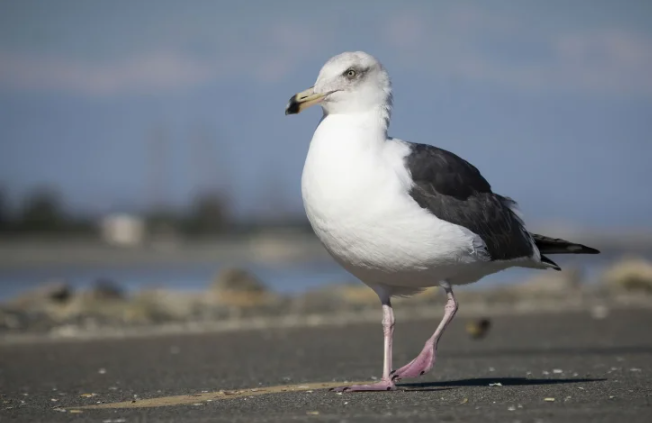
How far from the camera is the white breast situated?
7055 millimetres

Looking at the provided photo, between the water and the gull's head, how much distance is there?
20.1 meters

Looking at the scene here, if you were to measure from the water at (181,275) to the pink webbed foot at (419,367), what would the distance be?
784 inches

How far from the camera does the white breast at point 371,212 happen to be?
7055mm

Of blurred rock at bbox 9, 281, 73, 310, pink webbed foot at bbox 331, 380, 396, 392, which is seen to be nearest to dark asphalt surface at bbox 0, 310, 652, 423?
pink webbed foot at bbox 331, 380, 396, 392

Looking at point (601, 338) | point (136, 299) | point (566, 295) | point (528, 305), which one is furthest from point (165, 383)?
point (566, 295)

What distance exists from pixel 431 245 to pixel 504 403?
1280 millimetres

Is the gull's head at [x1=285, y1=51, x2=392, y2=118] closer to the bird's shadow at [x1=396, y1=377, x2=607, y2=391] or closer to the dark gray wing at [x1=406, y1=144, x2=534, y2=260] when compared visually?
the dark gray wing at [x1=406, y1=144, x2=534, y2=260]

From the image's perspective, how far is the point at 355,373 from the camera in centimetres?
954

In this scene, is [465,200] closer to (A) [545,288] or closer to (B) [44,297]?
(B) [44,297]

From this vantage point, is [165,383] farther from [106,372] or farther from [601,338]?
[601,338]

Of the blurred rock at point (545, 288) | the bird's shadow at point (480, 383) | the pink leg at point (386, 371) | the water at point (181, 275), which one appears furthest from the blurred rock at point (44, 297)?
the pink leg at point (386, 371)

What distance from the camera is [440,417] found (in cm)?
593

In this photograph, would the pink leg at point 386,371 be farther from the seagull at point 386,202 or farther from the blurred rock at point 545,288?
the blurred rock at point 545,288

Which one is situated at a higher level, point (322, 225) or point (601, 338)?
point (322, 225)
